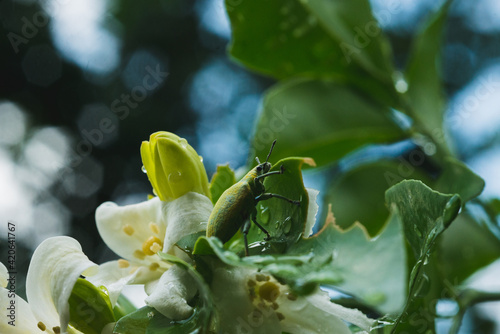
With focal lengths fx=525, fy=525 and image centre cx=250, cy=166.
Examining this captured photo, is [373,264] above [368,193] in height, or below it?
above

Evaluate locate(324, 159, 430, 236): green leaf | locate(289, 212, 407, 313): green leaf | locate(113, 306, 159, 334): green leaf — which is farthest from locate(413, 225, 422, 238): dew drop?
locate(324, 159, 430, 236): green leaf

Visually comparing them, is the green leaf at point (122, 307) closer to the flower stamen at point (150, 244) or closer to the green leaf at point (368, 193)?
the flower stamen at point (150, 244)

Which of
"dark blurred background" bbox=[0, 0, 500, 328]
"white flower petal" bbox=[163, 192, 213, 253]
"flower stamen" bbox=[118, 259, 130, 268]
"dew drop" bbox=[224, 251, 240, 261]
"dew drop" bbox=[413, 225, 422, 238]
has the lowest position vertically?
"dark blurred background" bbox=[0, 0, 500, 328]

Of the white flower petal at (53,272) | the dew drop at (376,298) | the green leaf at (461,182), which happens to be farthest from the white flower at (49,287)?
the green leaf at (461,182)

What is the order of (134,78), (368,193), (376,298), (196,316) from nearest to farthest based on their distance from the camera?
1. (376,298)
2. (196,316)
3. (368,193)
4. (134,78)

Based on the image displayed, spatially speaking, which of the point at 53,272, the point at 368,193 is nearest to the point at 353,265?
the point at 53,272

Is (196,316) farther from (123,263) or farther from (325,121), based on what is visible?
(325,121)

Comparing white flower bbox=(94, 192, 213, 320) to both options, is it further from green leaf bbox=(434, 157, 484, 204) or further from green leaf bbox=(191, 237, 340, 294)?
green leaf bbox=(434, 157, 484, 204)

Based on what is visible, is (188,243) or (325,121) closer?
(188,243)
